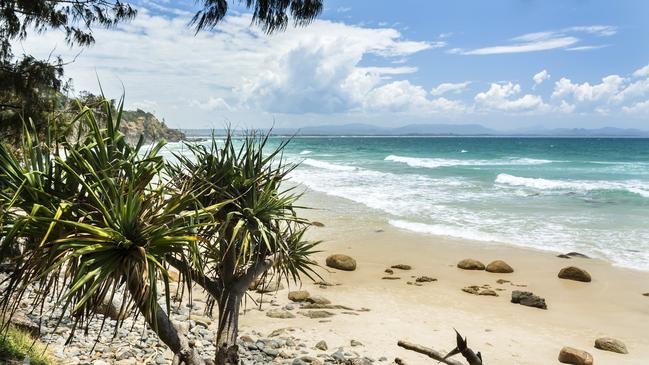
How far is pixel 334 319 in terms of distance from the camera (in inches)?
404

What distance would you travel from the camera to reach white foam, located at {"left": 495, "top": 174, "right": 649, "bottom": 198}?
3341cm

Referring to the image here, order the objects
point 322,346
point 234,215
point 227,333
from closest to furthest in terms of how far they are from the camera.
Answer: point 234,215 → point 227,333 → point 322,346

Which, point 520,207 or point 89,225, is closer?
point 89,225

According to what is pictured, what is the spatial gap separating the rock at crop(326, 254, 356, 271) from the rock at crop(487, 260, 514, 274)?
12.4 ft

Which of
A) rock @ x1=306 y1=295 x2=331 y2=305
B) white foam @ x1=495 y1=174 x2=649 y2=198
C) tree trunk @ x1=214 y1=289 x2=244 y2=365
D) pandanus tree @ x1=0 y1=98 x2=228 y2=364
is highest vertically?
pandanus tree @ x1=0 y1=98 x2=228 y2=364

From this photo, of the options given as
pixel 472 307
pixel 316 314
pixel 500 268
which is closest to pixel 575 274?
pixel 500 268

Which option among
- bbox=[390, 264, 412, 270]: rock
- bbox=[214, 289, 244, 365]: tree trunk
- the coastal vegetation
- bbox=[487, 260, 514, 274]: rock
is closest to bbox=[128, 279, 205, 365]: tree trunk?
the coastal vegetation

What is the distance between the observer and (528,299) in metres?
11.7

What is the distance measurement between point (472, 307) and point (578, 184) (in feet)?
96.6

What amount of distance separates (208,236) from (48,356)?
2769 millimetres

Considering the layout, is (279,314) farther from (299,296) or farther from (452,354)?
(452,354)

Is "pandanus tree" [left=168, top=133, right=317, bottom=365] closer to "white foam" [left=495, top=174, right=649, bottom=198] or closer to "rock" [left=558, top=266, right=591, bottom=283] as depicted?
"rock" [left=558, top=266, right=591, bottom=283]

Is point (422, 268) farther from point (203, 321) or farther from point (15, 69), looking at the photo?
point (15, 69)

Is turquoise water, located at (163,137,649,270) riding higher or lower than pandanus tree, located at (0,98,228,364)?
lower
